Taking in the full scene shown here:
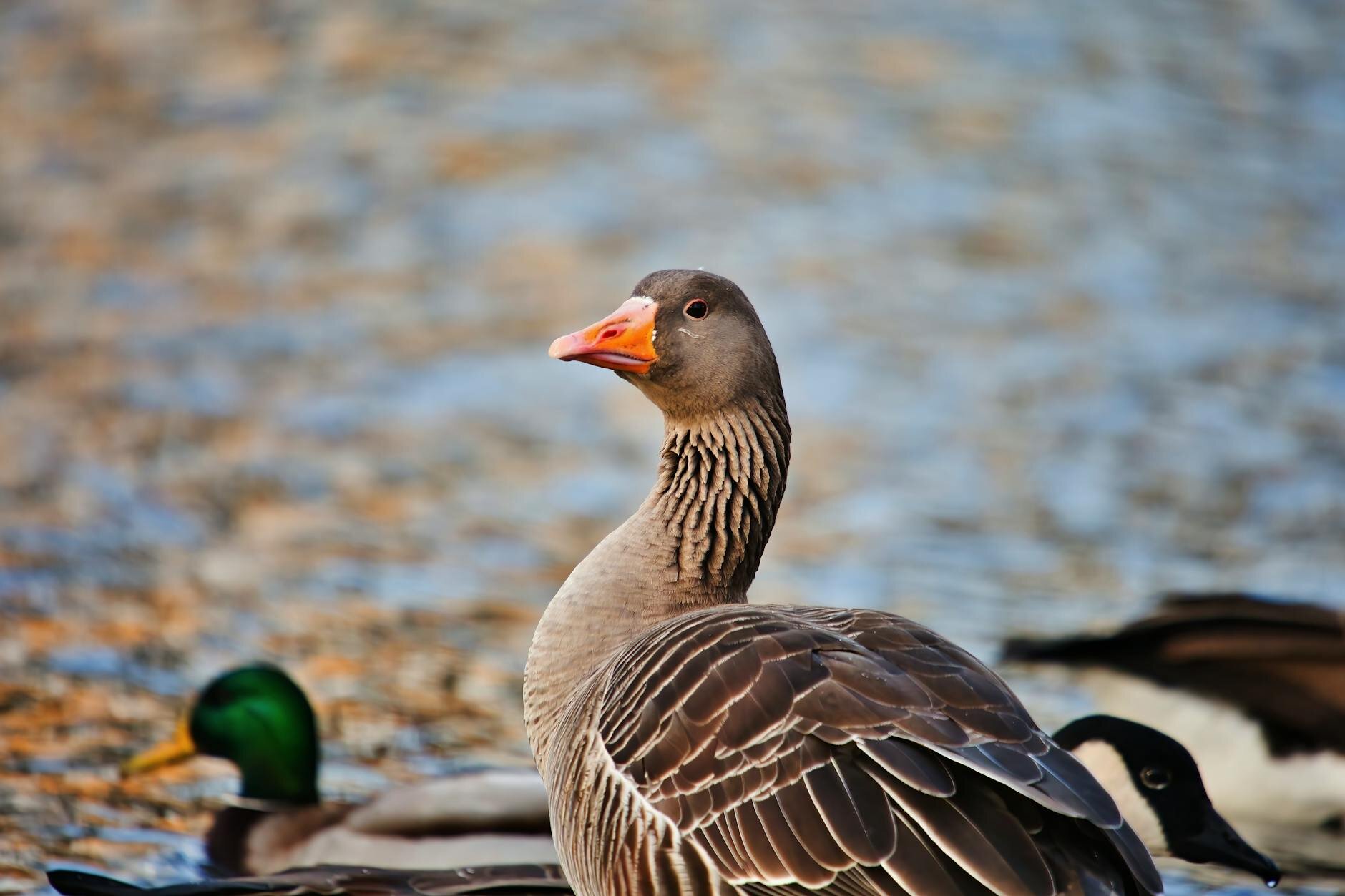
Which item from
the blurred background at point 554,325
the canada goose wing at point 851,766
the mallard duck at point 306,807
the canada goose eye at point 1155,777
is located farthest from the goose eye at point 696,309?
the blurred background at point 554,325

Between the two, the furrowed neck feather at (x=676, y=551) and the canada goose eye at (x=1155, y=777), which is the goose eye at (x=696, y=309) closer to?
the furrowed neck feather at (x=676, y=551)

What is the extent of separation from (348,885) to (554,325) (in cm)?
823

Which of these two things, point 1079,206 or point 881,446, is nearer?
point 881,446

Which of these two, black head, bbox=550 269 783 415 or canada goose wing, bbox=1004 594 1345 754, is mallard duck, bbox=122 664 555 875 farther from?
canada goose wing, bbox=1004 594 1345 754

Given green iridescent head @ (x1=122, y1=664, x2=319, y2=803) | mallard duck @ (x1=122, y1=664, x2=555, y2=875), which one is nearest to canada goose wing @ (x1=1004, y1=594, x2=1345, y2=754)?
mallard duck @ (x1=122, y1=664, x2=555, y2=875)

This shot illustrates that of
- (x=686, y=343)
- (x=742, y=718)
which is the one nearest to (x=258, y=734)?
(x=686, y=343)

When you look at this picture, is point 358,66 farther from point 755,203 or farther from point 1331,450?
point 1331,450

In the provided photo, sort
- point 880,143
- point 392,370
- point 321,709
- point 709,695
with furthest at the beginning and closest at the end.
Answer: point 880,143 → point 392,370 → point 321,709 → point 709,695

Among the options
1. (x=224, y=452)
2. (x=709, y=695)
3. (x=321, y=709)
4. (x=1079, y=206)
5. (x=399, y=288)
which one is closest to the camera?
(x=709, y=695)

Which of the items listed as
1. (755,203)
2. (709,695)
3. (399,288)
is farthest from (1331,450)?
(709,695)

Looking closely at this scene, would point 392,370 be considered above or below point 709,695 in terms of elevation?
above

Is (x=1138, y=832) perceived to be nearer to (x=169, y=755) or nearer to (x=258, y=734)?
(x=258, y=734)

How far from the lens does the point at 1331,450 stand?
1095cm

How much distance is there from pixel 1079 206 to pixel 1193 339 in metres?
2.58
